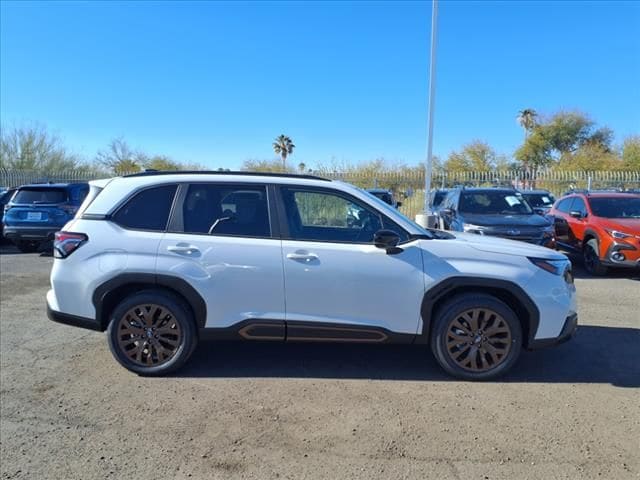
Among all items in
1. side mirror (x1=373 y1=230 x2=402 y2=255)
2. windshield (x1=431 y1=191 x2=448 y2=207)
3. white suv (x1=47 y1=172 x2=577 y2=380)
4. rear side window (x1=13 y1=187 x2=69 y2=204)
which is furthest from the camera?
windshield (x1=431 y1=191 x2=448 y2=207)

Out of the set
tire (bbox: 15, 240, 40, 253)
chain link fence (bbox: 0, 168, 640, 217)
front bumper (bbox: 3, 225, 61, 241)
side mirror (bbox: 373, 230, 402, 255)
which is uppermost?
chain link fence (bbox: 0, 168, 640, 217)

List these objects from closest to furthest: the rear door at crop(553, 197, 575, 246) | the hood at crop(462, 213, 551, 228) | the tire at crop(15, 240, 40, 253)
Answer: the hood at crop(462, 213, 551, 228), the rear door at crop(553, 197, 575, 246), the tire at crop(15, 240, 40, 253)

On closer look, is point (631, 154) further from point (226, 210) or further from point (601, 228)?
point (226, 210)

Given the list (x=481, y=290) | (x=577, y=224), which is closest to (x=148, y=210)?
(x=481, y=290)

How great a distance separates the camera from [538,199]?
17.3m

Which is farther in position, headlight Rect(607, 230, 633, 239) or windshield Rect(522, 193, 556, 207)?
windshield Rect(522, 193, 556, 207)

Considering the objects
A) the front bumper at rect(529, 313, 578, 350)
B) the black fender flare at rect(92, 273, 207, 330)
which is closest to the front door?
the black fender flare at rect(92, 273, 207, 330)

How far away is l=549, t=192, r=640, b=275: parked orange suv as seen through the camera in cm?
851

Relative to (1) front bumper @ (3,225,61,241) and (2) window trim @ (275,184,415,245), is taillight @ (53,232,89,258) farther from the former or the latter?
(1) front bumper @ (3,225,61,241)

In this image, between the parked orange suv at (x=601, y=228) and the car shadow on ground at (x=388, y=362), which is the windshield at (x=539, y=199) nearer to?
the parked orange suv at (x=601, y=228)

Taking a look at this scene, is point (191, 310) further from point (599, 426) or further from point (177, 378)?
point (599, 426)

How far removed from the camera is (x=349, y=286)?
407 centimetres

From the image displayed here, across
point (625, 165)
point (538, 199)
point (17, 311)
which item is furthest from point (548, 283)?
point (625, 165)

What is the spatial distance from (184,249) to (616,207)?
9.09m
